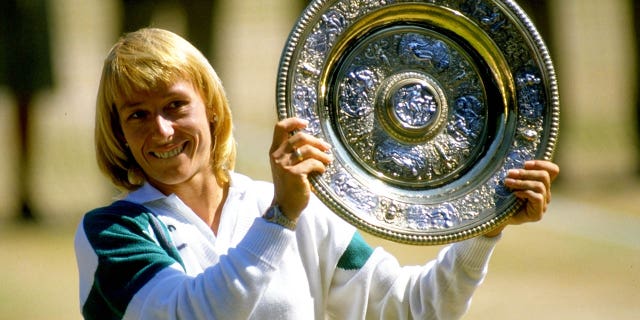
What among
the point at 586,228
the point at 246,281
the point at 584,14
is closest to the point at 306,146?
the point at 246,281

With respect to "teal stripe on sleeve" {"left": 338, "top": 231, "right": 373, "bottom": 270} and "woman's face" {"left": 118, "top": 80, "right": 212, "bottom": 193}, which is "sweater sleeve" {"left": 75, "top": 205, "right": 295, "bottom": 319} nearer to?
"woman's face" {"left": 118, "top": 80, "right": 212, "bottom": 193}

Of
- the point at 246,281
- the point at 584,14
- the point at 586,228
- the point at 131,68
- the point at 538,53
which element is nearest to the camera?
the point at 246,281

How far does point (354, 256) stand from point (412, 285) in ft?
0.47

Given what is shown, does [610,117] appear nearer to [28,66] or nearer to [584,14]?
[584,14]

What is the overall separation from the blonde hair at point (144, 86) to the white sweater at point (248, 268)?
0.29 ft

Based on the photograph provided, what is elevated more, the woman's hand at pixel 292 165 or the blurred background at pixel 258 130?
the woman's hand at pixel 292 165

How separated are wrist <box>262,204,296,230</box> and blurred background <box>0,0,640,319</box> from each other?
417cm

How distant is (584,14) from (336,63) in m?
6.11

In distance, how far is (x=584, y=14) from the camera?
823 cm

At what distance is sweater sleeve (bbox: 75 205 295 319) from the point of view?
2129mm

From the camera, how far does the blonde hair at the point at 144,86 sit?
90.6 inches

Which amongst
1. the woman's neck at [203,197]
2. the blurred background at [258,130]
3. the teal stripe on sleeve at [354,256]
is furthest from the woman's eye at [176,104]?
the blurred background at [258,130]

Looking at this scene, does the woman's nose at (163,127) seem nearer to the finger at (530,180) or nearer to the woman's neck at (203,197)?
the woman's neck at (203,197)

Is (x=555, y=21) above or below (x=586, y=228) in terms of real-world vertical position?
above
